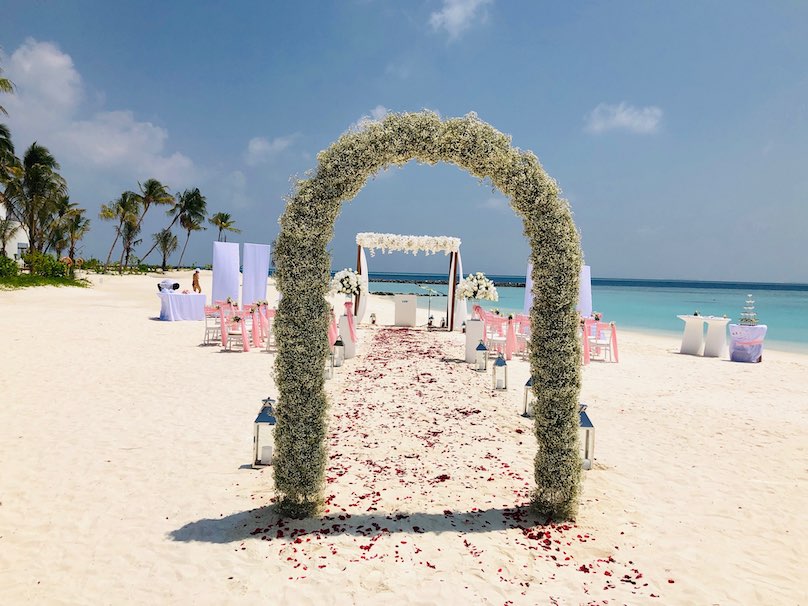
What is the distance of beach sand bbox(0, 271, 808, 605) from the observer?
3396mm

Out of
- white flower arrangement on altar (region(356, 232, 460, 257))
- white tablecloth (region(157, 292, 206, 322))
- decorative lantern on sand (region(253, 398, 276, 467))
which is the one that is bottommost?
decorative lantern on sand (region(253, 398, 276, 467))

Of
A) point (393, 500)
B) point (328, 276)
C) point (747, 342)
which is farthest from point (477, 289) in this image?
point (328, 276)

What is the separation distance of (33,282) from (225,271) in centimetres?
1774

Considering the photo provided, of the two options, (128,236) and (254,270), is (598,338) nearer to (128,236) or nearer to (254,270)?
(254,270)

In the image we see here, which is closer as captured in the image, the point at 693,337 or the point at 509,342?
the point at 509,342

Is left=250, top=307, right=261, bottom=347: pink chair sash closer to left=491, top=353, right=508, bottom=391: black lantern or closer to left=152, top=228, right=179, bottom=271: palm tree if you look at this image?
left=491, top=353, right=508, bottom=391: black lantern

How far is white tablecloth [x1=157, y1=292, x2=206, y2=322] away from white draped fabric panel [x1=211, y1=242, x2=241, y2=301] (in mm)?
1710

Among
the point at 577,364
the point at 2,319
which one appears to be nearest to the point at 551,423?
the point at 577,364

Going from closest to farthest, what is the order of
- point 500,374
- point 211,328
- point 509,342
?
point 500,374 < point 509,342 < point 211,328

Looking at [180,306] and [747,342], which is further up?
[180,306]

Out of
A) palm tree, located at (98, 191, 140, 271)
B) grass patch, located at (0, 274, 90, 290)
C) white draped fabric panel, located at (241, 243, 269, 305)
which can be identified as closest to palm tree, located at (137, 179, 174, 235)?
palm tree, located at (98, 191, 140, 271)

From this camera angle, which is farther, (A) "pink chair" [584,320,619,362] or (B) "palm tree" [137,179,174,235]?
(B) "palm tree" [137,179,174,235]

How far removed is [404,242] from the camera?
59.6 ft

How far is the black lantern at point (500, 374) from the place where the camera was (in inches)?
346
